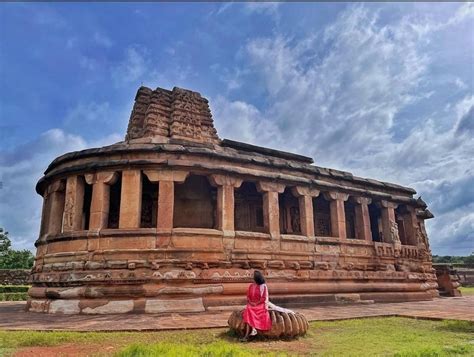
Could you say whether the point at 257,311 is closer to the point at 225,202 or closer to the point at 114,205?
the point at 225,202

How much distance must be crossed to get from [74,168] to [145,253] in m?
3.89

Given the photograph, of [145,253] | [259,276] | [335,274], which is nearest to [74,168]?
[145,253]

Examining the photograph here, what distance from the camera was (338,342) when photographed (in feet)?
20.2

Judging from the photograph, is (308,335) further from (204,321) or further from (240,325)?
(204,321)

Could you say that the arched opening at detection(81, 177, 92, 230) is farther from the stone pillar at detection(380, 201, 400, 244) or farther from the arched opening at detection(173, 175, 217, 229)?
the stone pillar at detection(380, 201, 400, 244)

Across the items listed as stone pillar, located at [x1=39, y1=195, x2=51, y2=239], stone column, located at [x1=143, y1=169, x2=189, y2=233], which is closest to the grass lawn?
stone column, located at [x1=143, y1=169, x2=189, y2=233]

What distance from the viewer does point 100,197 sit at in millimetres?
11648

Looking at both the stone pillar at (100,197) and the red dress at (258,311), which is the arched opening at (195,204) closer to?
the stone pillar at (100,197)

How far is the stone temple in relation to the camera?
419 inches

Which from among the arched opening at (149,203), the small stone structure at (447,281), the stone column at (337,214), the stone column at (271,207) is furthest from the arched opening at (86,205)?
the small stone structure at (447,281)

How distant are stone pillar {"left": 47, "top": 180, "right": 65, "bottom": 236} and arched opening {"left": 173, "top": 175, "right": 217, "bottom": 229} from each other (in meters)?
4.01

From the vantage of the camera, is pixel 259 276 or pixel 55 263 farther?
pixel 55 263

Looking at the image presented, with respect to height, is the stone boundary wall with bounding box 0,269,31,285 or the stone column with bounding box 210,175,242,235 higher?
the stone column with bounding box 210,175,242,235

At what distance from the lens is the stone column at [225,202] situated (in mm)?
12047
